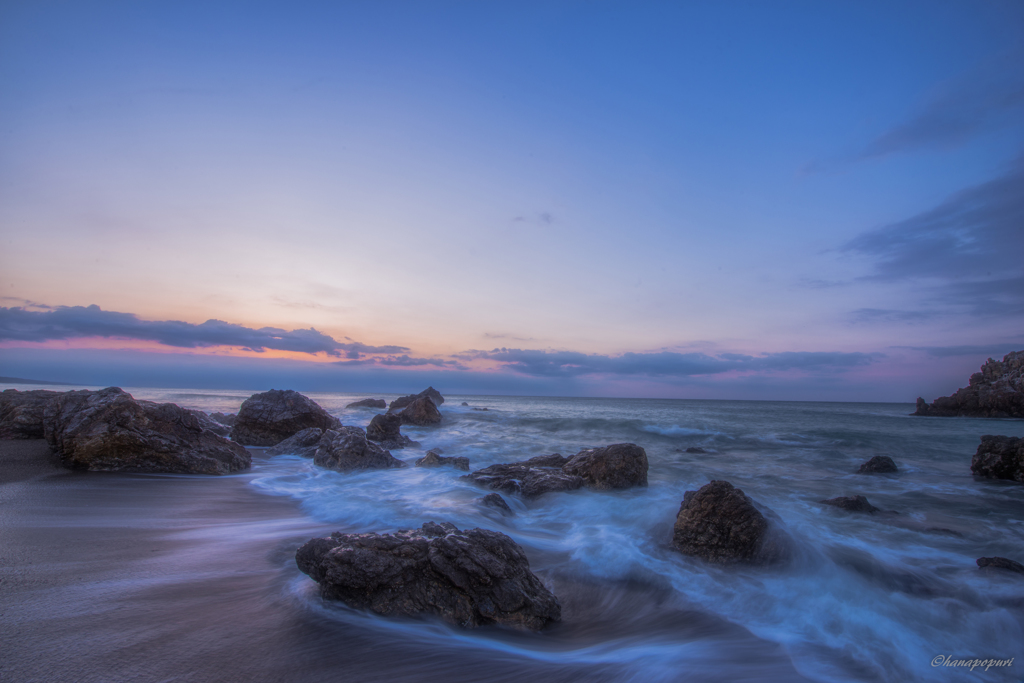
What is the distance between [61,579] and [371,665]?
2563 millimetres

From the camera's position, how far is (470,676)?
2664 mm

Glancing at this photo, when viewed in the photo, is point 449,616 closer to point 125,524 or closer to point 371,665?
point 371,665

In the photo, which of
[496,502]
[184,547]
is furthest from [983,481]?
[184,547]

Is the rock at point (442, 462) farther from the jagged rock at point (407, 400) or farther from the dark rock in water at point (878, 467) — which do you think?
the jagged rock at point (407, 400)

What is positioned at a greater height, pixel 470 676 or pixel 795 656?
pixel 470 676

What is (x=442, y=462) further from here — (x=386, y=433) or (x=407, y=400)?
(x=407, y=400)

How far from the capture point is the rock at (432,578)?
10.4ft

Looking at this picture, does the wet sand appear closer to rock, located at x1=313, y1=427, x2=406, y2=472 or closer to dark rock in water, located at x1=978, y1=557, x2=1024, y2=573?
dark rock in water, located at x1=978, y1=557, x2=1024, y2=573

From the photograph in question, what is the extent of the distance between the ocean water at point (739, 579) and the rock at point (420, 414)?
12770 mm

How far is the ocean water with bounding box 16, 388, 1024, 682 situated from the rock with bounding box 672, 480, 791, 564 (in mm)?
173

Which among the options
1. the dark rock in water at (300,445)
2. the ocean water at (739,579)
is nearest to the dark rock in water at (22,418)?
the dark rock in water at (300,445)

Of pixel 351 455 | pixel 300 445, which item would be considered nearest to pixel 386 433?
pixel 300 445

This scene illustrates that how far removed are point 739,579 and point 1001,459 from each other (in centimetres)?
1075

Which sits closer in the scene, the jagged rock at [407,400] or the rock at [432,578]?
the rock at [432,578]
